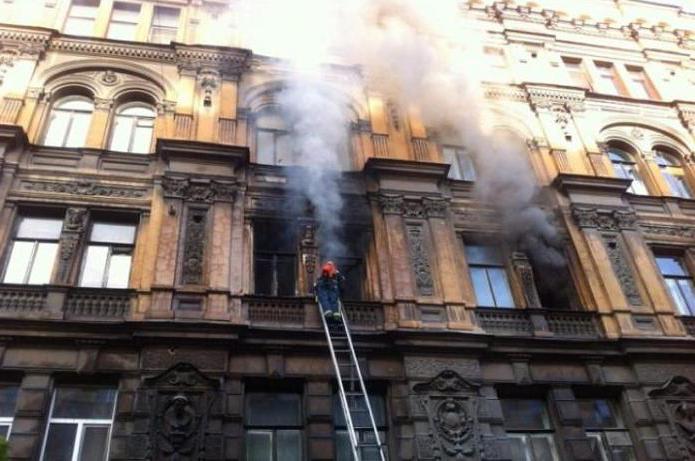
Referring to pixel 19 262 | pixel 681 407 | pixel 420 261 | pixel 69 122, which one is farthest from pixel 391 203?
pixel 69 122

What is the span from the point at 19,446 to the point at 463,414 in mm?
7976

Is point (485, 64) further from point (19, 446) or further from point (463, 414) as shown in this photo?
point (19, 446)

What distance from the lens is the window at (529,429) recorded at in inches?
484

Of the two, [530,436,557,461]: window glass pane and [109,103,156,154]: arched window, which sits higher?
[109,103,156,154]: arched window

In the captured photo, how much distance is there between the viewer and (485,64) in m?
20.4

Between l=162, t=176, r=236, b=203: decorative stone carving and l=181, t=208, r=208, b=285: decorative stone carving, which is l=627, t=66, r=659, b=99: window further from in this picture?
l=181, t=208, r=208, b=285: decorative stone carving

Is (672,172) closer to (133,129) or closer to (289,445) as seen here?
(289,445)

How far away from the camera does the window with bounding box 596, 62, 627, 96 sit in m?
21.4

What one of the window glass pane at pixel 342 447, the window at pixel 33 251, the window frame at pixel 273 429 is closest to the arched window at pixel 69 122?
the window at pixel 33 251

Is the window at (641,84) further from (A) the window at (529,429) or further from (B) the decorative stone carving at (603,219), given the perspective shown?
(A) the window at (529,429)

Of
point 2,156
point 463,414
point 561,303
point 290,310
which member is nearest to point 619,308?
point 561,303

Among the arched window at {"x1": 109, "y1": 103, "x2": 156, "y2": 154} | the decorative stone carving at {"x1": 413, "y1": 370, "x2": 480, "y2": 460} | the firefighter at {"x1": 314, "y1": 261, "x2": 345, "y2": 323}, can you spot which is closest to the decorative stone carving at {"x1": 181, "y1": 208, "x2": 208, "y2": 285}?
the firefighter at {"x1": 314, "y1": 261, "x2": 345, "y2": 323}

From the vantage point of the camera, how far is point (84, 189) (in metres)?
13.9

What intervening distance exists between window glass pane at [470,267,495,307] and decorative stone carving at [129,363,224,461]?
667cm
